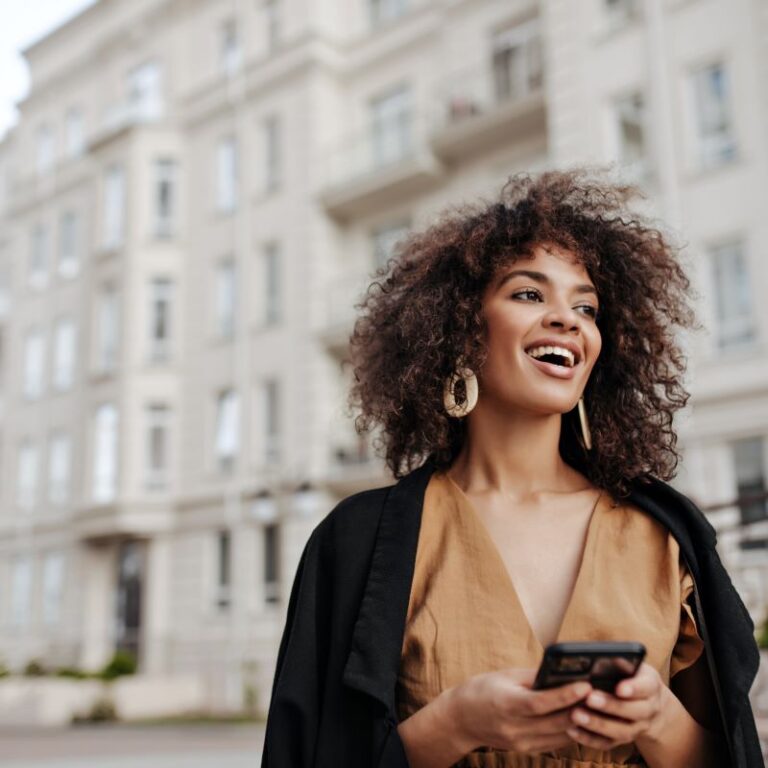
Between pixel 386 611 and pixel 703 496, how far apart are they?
13.0 metres

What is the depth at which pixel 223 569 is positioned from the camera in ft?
70.4

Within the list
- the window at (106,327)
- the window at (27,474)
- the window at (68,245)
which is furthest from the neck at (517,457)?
the window at (27,474)

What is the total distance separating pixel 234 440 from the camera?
2181 centimetres

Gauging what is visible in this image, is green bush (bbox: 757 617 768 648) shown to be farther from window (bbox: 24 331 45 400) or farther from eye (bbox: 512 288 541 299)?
window (bbox: 24 331 45 400)

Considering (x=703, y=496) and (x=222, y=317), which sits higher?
(x=222, y=317)

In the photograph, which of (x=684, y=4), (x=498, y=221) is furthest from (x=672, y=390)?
(x=684, y=4)

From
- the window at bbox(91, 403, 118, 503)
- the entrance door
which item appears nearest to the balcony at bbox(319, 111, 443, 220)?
the window at bbox(91, 403, 118, 503)

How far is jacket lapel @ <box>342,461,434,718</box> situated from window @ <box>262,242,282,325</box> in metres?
19.5

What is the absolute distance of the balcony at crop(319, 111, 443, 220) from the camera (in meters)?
19.4

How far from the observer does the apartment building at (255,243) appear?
14938 millimetres

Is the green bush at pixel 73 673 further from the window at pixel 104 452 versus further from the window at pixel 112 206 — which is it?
the window at pixel 112 206

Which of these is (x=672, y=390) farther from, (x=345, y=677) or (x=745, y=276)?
(x=745, y=276)

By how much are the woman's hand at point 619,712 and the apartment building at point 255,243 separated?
37.6 feet

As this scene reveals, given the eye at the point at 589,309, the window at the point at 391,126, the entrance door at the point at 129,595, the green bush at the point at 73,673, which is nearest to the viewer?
the eye at the point at 589,309
